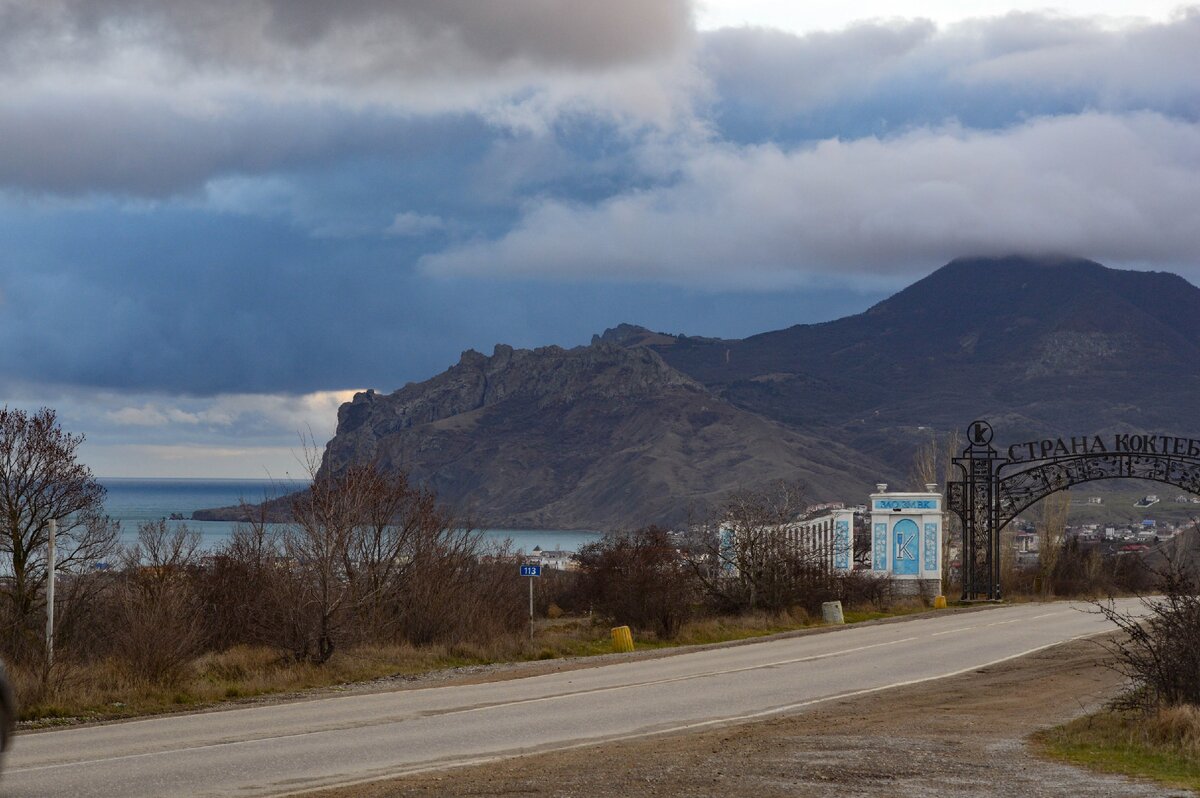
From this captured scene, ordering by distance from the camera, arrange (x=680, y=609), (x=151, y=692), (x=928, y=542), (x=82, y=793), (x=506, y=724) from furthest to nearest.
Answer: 1. (x=928, y=542)
2. (x=680, y=609)
3. (x=151, y=692)
4. (x=506, y=724)
5. (x=82, y=793)

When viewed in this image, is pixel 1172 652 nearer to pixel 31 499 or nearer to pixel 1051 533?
pixel 31 499

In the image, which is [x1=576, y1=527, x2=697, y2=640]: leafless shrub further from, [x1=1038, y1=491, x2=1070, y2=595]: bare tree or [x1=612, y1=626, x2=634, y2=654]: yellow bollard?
[x1=1038, y1=491, x2=1070, y2=595]: bare tree

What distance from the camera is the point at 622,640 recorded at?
30188 mm

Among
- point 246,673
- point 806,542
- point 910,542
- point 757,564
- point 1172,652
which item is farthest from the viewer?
point 910,542

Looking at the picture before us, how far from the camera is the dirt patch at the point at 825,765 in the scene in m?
11.0

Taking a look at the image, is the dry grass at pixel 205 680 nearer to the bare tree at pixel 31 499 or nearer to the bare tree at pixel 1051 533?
the bare tree at pixel 31 499

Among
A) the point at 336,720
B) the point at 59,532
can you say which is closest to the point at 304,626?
the point at 336,720

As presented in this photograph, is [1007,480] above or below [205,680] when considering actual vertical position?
above

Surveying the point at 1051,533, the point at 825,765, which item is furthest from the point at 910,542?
the point at 825,765

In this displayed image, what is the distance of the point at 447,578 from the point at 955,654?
11.9 meters

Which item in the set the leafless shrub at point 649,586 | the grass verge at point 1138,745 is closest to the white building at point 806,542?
the leafless shrub at point 649,586

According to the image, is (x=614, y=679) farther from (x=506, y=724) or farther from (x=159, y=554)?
(x=159, y=554)

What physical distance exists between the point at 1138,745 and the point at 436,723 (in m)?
7.91

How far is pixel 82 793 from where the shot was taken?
36.4ft
